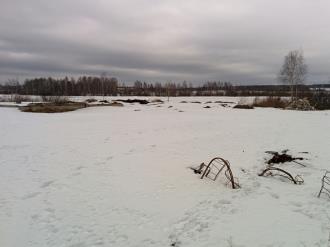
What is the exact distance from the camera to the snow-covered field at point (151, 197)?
384cm

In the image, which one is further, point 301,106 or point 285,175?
point 301,106

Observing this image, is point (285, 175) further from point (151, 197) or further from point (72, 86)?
point (72, 86)

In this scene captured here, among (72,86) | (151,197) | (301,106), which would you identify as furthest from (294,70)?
(72,86)

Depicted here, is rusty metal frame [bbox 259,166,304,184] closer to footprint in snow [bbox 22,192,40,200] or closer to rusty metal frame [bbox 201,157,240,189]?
rusty metal frame [bbox 201,157,240,189]

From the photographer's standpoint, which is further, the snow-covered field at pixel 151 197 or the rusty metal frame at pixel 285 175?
the rusty metal frame at pixel 285 175

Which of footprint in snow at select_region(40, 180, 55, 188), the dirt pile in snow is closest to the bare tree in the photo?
the dirt pile in snow

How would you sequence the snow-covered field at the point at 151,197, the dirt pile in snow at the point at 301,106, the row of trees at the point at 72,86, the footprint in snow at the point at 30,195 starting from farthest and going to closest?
1. the row of trees at the point at 72,86
2. the dirt pile in snow at the point at 301,106
3. the footprint in snow at the point at 30,195
4. the snow-covered field at the point at 151,197

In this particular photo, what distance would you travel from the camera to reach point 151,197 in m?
5.10

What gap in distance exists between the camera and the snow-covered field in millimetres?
3840

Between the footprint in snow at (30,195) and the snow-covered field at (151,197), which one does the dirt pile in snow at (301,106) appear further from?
the footprint in snow at (30,195)

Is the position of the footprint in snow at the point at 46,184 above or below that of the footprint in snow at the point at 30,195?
above

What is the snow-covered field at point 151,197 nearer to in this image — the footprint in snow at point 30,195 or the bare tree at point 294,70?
the footprint in snow at point 30,195

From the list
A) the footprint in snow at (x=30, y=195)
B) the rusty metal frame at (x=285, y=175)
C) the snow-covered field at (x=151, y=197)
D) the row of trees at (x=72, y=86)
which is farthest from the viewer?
the row of trees at (x=72, y=86)

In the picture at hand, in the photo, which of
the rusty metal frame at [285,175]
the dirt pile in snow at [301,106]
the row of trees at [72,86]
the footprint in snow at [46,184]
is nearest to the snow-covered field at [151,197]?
the footprint in snow at [46,184]
